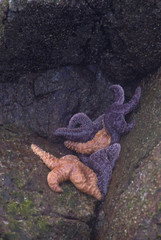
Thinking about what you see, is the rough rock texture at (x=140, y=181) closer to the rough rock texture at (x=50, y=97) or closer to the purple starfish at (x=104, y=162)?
the purple starfish at (x=104, y=162)

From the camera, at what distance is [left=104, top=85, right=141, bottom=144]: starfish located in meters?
4.41

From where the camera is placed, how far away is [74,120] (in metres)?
4.59

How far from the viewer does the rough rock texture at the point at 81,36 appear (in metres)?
3.62

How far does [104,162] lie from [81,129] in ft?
2.32

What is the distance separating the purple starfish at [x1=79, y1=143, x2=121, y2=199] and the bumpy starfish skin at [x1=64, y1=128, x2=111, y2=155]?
0.63ft

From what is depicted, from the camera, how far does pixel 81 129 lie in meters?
4.55

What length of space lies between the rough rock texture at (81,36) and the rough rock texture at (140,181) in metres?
0.52

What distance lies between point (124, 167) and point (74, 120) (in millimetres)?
1186

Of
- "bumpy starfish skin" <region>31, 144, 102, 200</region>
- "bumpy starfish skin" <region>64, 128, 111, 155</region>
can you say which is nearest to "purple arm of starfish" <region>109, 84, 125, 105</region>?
"bumpy starfish skin" <region>64, 128, 111, 155</region>

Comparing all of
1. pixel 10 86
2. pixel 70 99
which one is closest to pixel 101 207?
pixel 70 99

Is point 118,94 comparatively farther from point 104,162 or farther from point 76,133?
point 104,162

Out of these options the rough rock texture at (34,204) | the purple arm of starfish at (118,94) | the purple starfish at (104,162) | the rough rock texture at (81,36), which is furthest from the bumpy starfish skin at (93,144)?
the rough rock texture at (81,36)

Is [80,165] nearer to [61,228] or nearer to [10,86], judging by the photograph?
[61,228]

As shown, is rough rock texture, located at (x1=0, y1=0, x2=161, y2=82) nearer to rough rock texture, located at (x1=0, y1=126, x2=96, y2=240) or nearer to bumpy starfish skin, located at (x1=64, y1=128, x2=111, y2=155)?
bumpy starfish skin, located at (x1=64, y1=128, x2=111, y2=155)
